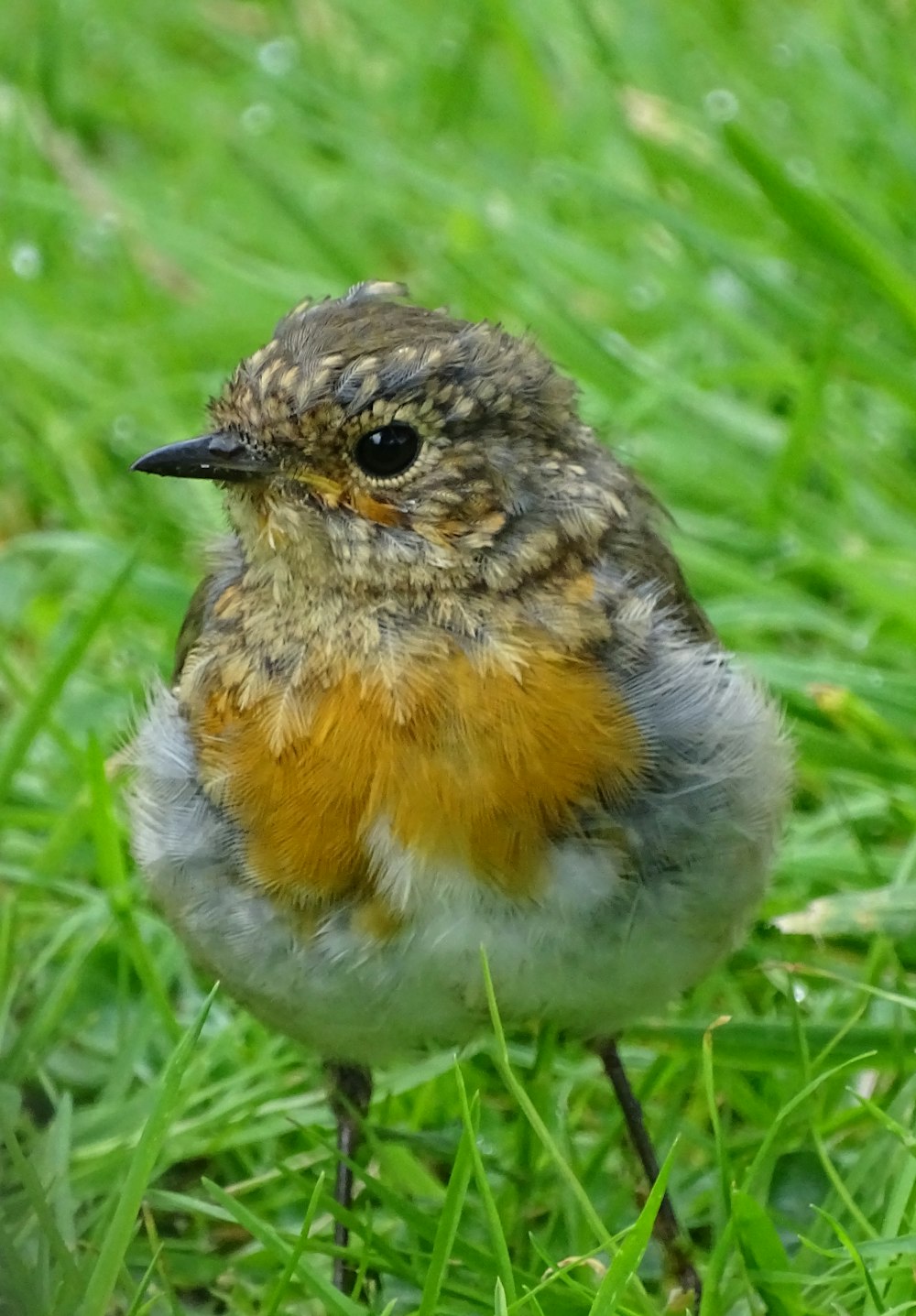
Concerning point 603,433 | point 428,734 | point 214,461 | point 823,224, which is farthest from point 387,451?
point 823,224

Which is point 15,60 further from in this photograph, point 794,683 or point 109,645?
point 794,683

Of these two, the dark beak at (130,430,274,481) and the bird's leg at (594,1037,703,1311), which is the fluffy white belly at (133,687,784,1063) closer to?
the bird's leg at (594,1037,703,1311)

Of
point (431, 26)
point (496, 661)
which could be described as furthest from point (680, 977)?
point (431, 26)

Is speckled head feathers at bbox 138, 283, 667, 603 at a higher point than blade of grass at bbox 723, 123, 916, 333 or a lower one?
lower

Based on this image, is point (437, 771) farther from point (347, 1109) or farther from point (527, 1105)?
point (347, 1109)

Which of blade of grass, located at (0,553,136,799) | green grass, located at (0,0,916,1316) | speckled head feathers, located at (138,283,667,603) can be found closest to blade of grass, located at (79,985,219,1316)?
green grass, located at (0,0,916,1316)

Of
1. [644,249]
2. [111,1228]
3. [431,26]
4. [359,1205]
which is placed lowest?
[359,1205]
